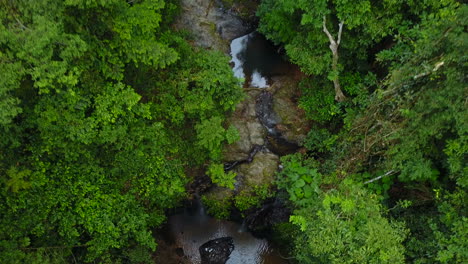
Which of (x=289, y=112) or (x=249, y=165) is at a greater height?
(x=289, y=112)

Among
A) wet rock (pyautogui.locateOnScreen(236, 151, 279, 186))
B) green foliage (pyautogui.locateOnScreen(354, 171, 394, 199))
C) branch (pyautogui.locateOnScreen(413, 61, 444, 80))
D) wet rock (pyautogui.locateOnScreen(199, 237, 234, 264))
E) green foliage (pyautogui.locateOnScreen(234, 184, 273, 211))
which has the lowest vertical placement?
wet rock (pyautogui.locateOnScreen(199, 237, 234, 264))

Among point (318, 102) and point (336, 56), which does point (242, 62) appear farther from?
point (336, 56)

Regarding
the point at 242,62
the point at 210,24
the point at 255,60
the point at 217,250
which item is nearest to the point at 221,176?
the point at 217,250

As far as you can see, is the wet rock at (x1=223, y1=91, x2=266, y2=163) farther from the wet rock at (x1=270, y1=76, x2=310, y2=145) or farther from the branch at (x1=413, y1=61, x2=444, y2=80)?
the branch at (x1=413, y1=61, x2=444, y2=80)

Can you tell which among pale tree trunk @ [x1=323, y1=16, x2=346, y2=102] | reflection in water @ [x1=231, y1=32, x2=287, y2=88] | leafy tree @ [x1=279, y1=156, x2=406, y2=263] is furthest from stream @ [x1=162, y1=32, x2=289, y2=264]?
leafy tree @ [x1=279, y1=156, x2=406, y2=263]

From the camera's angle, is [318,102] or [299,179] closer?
[299,179]
